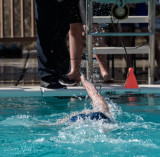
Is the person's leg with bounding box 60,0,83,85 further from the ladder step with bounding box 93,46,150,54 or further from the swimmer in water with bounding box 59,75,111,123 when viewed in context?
the swimmer in water with bounding box 59,75,111,123

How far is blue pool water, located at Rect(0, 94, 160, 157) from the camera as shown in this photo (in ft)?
7.79

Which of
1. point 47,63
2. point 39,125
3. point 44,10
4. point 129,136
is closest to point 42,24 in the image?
→ point 44,10

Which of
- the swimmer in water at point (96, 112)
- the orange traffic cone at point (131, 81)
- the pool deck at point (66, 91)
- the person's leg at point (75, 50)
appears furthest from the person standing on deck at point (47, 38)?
the swimmer in water at point (96, 112)

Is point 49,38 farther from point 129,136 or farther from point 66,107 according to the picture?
point 129,136

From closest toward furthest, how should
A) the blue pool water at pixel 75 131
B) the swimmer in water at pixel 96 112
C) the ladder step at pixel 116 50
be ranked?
the blue pool water at pixel 75 131 < the swimmer in water at pixel 96 112 < the ladder step at pixel 116 50

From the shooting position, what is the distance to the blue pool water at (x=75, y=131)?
2375 mm

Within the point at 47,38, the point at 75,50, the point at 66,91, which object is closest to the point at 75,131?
the point at 66,91

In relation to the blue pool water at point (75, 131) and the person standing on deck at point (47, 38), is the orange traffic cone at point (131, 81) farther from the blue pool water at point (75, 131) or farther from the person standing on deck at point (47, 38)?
the person standing on deck at point (47, 38)

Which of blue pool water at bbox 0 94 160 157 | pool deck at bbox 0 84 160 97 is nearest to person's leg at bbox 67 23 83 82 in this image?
pool deck at bbox 0 84 160 97

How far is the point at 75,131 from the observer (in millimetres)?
2764

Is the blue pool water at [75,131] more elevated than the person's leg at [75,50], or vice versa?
the person's leg at [75,50]

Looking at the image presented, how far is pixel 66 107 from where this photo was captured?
3877mm

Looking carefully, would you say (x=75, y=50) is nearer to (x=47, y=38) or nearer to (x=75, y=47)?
(x=75, y=47)

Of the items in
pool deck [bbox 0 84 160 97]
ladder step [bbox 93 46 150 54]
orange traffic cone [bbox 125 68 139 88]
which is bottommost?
pool deck [bbox 0 84 160 97]
